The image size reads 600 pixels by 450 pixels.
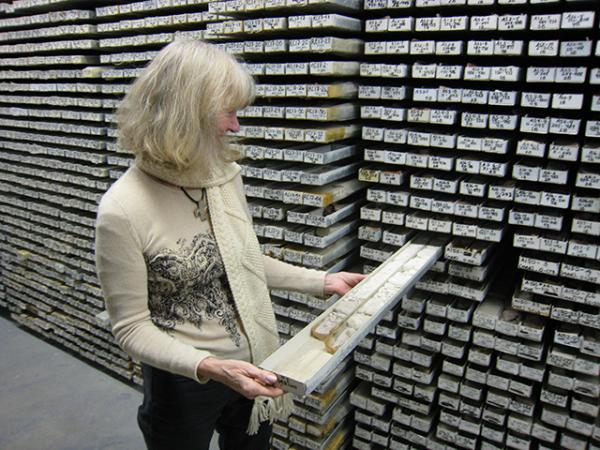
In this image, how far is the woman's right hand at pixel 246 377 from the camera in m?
1.00

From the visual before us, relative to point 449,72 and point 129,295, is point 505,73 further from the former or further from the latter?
point 129,295

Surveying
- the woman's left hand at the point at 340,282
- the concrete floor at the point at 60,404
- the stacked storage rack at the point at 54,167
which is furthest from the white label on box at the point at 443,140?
the concrete floor at the point at 60,404

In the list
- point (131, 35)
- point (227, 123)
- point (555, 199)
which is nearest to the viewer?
point (227, 123)

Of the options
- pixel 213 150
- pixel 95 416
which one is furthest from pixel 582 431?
pixel 95 416

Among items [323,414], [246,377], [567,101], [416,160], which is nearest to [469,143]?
[416,160]

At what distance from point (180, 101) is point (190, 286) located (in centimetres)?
44

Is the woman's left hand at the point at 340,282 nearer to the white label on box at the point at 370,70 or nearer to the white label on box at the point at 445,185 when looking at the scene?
the white label on box at the point at 445,185

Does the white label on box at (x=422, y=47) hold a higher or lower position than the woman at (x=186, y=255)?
higher

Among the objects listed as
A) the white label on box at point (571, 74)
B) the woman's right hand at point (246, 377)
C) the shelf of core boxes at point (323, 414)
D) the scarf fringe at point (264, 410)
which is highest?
the white label on box at point (571, 74)

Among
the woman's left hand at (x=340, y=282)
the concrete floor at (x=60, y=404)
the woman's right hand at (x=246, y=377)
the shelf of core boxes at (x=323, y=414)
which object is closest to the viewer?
the woman's right hand at (x=246, y=377)

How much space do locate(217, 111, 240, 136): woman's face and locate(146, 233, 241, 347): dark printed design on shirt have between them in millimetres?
266

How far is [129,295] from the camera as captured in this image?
1.06 metres

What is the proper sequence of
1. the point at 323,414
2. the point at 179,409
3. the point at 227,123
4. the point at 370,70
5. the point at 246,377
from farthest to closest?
1. the point at 323,414
2. the point at 370,70
3. the point at 179,409
4. the point at 227,123
5. the point at 246,377

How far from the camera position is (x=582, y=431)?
1.49m
